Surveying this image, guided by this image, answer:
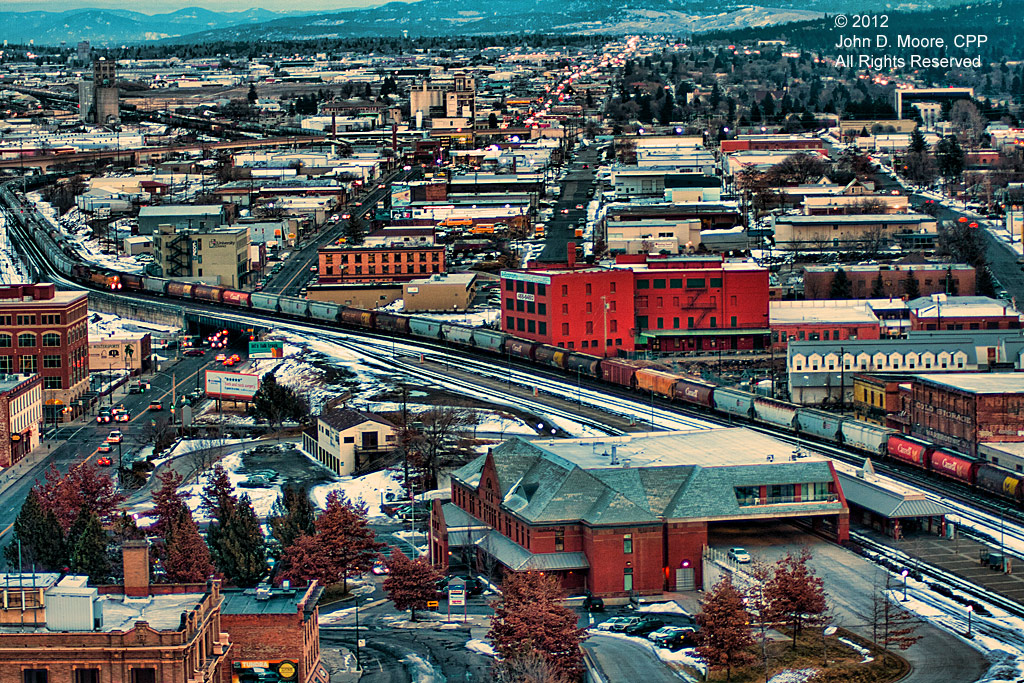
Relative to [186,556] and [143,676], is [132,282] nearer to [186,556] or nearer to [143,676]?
[186,556]

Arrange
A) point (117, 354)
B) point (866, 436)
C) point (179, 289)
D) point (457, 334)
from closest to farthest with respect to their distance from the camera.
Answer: point (866, 436) < point (117, 354) < point (457, 334) < point (179, 289)

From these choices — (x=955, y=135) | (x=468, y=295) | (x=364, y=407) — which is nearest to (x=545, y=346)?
(x=364, y=407)

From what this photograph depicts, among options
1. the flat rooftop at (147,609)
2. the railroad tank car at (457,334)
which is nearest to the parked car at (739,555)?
the flat rooftop at (147,609)

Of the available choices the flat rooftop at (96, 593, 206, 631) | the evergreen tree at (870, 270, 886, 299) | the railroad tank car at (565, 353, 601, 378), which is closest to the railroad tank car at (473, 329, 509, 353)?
the railroad tank car at (565, 353, 601, 378)

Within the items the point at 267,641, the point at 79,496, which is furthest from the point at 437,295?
the point at 267,641

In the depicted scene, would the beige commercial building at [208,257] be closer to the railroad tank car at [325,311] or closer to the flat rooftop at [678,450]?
the railroad tank car at [325,311]

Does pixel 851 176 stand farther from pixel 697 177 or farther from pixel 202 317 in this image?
pixel 202 317
